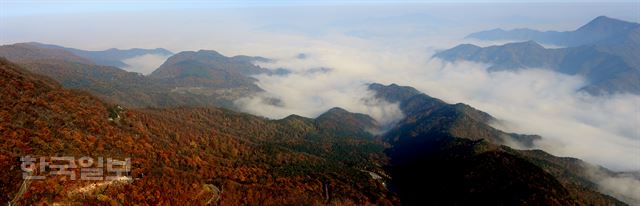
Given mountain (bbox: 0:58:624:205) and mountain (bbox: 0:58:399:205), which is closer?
mountain (bbox: 0:58:399:205)

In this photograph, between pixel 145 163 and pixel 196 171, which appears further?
pixel 196 171

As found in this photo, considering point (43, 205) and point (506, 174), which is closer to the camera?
point (43, 205)

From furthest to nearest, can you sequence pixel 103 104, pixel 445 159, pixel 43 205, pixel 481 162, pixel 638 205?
pixel 638 205 < pixel 445 159 < pixel 481 162 < pixel 103 104 < pixel 43 205

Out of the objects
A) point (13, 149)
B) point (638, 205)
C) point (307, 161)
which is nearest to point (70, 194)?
point (13, 149)

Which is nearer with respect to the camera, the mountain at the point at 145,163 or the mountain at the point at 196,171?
the mountain at the point at 145,163

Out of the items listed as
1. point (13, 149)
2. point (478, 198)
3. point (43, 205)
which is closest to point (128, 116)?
point (13, 149)

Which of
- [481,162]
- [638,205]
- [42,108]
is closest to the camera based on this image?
[42,108]

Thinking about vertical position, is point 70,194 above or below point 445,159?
above

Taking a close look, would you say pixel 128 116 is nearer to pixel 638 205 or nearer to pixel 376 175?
pixel 376 175

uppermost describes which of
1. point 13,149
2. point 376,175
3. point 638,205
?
point 13,149

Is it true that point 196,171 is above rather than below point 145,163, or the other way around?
below
